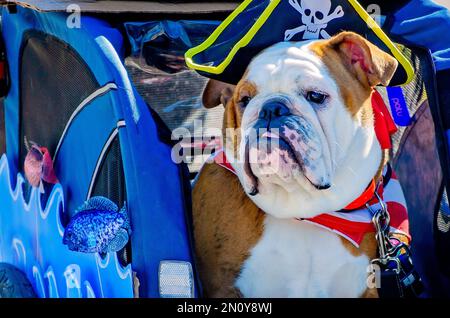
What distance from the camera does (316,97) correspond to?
2105 millimetres

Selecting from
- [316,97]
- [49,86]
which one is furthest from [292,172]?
[49,86]

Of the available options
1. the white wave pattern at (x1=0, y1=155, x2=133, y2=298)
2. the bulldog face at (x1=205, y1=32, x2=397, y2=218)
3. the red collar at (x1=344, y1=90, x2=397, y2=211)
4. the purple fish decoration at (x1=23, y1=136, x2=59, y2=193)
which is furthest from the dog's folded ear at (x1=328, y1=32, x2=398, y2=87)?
the purple fish decoration at (x1=23, y1=136, x2=59, y2=193)

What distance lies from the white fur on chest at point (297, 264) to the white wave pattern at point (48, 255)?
336mm

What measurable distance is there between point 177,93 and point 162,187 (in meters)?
0.51

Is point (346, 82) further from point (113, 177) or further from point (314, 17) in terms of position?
point (113, 177)

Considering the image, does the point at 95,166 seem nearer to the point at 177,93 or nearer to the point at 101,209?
the point at 101,209

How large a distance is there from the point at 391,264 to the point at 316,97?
473 millimetres

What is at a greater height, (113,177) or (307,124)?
(307,124)

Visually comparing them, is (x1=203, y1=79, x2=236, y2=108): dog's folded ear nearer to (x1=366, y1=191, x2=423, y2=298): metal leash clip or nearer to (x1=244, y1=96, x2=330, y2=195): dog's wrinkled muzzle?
(x1=244, y1=96, x2=330, y2=195): dog's wrinkled muzzle

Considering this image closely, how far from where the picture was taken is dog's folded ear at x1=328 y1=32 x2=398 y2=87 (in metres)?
2.12

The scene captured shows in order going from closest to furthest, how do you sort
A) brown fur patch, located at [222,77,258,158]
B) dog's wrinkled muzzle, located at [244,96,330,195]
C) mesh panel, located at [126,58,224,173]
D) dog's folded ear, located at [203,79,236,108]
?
dog's wrinkled muzzle, located at [244,96,330,195], brown fur patch, located at [222,77,258,158], dog's folded ear, located at [203,79,236,108], mesh panel, located at [126,58,224,173]

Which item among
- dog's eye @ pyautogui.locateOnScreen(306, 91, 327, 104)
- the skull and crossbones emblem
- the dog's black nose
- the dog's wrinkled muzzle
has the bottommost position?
the dog's wrinkled muzzle

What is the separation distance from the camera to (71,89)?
2.38 meters

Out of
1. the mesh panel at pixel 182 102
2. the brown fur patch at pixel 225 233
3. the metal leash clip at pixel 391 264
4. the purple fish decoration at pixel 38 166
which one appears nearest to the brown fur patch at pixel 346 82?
the metal leash clip at pixel 391 264
